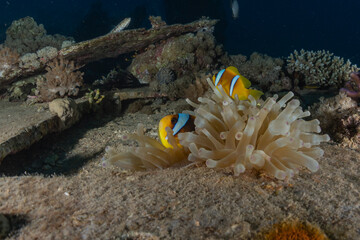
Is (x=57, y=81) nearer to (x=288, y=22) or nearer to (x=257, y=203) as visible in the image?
(x=257, y=203)

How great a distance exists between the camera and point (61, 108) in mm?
5383

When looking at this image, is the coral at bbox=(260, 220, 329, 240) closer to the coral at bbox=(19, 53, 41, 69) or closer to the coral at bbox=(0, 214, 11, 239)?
the coral at bbox=(0, 214, 11, 239)

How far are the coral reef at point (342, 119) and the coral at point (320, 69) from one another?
3917 millimetres

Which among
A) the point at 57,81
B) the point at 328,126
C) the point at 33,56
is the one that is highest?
the point at 33,56

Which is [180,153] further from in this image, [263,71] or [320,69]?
[320,69]

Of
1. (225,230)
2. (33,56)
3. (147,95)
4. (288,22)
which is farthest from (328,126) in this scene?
(288,22)

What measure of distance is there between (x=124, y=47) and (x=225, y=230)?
8.67m

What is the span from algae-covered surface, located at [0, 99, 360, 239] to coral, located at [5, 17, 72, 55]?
10465mm

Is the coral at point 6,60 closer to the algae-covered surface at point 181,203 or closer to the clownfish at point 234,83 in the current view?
the algae-covered surface at point 181,203

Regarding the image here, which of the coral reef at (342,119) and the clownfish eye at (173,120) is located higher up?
the clownfish eye at (173,120)

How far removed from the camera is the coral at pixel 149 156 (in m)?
2.40

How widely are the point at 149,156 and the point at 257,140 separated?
107 centimetres

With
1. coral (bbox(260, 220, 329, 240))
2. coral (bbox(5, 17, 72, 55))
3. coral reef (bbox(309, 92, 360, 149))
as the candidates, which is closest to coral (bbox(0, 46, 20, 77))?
coral (bbox(5, 17, 72, 55))

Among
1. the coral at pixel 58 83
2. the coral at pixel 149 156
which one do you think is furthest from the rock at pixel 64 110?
the coral at pixel 149 156
